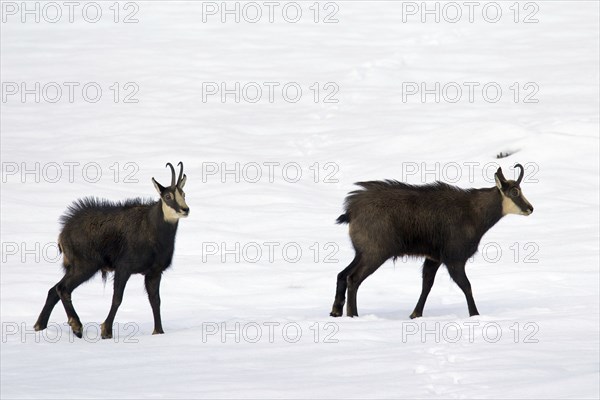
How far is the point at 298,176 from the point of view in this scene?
24359 mm

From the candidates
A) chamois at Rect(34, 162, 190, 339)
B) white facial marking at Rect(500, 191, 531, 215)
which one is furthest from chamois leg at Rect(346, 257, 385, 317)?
chamois at Rect(34, 162, 190, 339)

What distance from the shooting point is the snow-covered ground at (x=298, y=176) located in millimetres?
10750

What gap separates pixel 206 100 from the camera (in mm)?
30922

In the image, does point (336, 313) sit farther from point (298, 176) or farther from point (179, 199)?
point (298, 176)

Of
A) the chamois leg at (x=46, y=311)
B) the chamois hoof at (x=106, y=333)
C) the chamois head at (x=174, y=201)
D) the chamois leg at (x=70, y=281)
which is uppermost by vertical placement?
the chamois head at (x=174, y=201)

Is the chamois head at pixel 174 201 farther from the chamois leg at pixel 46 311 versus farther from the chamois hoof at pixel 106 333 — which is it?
the chamois leg at pixel 46 311

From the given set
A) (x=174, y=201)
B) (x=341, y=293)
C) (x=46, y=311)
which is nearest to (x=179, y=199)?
(x=174, y=201)

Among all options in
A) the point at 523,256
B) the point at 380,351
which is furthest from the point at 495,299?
the point at 380,351

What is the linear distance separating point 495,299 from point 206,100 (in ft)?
54.6

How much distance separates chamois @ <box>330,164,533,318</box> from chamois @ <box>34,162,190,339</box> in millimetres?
2093

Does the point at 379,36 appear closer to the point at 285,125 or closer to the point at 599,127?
the point at 285,125

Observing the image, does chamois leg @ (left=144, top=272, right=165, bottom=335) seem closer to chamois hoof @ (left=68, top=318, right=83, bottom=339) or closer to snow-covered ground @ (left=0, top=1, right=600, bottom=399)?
snow-covered ground @ (left=0, top=1, right=600, bottom=399)

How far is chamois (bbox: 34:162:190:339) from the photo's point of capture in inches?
508

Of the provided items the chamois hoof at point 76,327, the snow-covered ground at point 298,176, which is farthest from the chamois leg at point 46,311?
the chamois hoof at point 76,327
